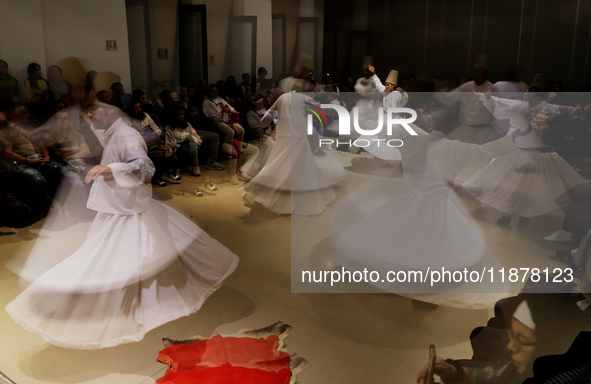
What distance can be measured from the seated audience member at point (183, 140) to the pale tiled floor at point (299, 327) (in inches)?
80.9

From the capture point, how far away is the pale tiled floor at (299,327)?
2.06m

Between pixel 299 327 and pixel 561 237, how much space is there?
2596 mm

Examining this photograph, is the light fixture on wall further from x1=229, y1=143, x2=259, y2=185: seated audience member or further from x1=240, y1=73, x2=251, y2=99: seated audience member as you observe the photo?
x1=229, y1=143, x2=259, y2=185: seated audience member

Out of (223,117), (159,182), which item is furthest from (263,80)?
(159,182)

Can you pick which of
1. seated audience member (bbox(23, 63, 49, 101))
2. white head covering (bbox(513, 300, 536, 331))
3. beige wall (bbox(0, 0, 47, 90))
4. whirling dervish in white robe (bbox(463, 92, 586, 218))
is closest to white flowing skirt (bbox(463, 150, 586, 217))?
whirling dervish in white robe (bbox(463, 92, 586, 218))

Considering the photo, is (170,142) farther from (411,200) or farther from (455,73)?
(455,73)

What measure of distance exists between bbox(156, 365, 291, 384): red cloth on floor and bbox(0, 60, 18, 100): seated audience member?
3.82 meters

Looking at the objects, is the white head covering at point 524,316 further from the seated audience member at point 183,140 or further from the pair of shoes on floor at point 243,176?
the seated audience member at point 183,140

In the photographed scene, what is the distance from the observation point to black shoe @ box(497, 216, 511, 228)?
4.04 m

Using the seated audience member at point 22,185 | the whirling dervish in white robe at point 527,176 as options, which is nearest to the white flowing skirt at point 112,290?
the seated audience member at point 22,185

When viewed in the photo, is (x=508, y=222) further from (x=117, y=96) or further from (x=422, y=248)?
(x=117, y=96)

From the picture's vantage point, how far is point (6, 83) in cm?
439

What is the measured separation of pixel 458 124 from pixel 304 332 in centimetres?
346

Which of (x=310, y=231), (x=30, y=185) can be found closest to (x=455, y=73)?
(x=310, y=231)
